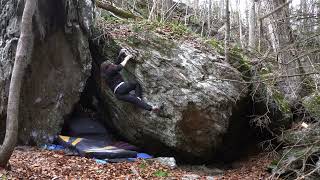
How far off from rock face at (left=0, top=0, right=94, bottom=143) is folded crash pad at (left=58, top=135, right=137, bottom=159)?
78 centimetres

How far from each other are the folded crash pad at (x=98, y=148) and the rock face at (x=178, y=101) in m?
0.75

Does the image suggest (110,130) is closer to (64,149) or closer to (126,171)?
(64,149)

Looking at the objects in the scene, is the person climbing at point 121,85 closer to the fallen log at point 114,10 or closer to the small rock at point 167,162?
the small rock at point 167,162

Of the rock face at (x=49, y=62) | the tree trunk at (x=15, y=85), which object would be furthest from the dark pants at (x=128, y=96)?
the tree trunk at (x=15, y=85)

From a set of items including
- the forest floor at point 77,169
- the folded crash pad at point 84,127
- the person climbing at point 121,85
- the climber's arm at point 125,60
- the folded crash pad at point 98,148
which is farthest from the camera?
the folded crash pad at point 84,127

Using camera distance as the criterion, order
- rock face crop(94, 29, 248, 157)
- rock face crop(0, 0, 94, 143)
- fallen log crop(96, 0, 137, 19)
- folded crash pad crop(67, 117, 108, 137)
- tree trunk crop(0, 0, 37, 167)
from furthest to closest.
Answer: fallen log crop(96, 0, 137, 19) → folded crash pad crop(67, 117, 108, 137) → rock face crop(94, 29, 248, 157) → rock face crop(0, 0, 94, 143) → tree trunk crop(0, 0, 37, 167)

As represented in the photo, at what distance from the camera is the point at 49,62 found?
1120cm

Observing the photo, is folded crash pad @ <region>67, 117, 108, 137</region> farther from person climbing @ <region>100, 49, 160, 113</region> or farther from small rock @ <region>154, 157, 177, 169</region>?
small rock @ <region>154, 157, 177, 169</region>

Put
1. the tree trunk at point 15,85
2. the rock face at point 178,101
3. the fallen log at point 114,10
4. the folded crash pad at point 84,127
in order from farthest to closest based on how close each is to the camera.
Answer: the fallen log at point 114,10
the folded crash pad at point 84,127
the rock face at point 178,101
the tree trunk at point 15,85

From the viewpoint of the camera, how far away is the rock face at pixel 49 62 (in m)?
10.2

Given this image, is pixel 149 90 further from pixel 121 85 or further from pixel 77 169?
pixel 77 169

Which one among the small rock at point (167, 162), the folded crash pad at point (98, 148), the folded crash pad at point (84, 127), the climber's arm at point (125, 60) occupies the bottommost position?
the small rock at point (167, 162)

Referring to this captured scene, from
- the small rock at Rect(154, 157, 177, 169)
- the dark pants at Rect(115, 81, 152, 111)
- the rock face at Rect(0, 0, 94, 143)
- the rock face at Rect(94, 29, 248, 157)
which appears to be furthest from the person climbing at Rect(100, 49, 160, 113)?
the small rock at Rect(154, 157, 177, 169)

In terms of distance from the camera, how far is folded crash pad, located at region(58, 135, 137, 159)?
32.7ft
